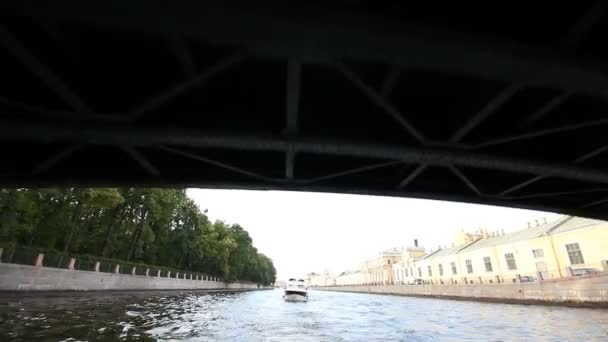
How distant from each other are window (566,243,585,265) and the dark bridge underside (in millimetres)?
39050

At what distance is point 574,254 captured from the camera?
39594 millimetres

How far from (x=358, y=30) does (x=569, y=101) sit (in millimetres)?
5319

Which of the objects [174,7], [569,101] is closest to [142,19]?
[174,7]

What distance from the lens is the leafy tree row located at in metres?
30.6

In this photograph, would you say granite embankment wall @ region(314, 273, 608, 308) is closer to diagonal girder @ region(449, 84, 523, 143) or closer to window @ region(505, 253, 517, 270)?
window @ region(505, 253, 517, 270)

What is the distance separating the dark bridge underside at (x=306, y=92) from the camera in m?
2.93

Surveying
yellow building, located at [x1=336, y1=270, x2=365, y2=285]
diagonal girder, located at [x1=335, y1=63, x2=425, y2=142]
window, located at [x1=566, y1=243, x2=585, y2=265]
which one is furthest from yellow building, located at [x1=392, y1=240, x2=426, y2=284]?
diagonal girder, located at [x1=335, y1=63, x2=425, y2=142]

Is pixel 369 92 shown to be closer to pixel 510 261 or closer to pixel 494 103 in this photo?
pixel 494 103

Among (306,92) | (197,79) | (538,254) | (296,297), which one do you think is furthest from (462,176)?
(538,254)

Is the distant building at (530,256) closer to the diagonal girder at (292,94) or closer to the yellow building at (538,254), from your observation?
the yellow building at (538,254)

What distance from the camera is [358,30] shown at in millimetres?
2906

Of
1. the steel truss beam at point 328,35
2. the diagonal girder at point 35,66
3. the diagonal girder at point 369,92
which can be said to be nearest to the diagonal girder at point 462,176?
the diagonal girder at point 369,92

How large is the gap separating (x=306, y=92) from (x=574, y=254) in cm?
4755

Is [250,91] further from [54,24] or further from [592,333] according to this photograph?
[592,333]
